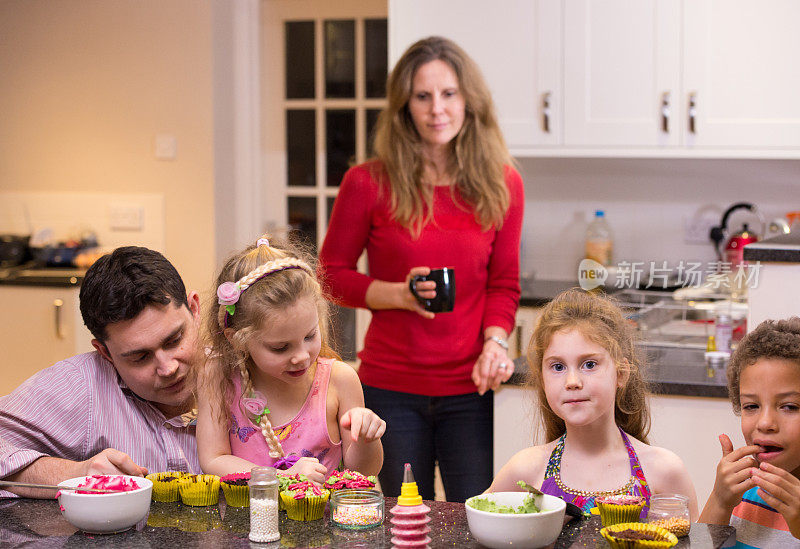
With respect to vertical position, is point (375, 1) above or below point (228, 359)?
above

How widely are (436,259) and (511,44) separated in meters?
1.38

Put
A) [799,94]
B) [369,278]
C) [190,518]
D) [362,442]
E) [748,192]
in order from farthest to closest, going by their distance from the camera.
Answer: [748,192], [799,94], [369,278], [362,442], [190,518]

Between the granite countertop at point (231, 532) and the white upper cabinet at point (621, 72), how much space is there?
7.51 feet

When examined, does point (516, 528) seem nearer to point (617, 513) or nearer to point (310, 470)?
point (617, 513)

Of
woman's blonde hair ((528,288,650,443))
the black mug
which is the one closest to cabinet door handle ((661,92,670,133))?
the black mug

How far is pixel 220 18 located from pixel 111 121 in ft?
2.31

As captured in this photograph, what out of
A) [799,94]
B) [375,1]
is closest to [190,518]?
[799,94]

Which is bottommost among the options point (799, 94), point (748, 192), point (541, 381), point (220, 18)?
point (541, 381)

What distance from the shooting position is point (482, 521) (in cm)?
111

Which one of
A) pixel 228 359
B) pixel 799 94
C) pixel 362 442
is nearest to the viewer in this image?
pixel 362 442

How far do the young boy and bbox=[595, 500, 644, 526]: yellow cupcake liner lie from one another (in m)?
0.13

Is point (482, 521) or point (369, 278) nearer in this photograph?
point (482, 521)

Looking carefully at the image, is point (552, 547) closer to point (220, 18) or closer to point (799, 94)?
point (799, 94)

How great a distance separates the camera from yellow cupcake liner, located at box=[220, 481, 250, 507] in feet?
4.28
